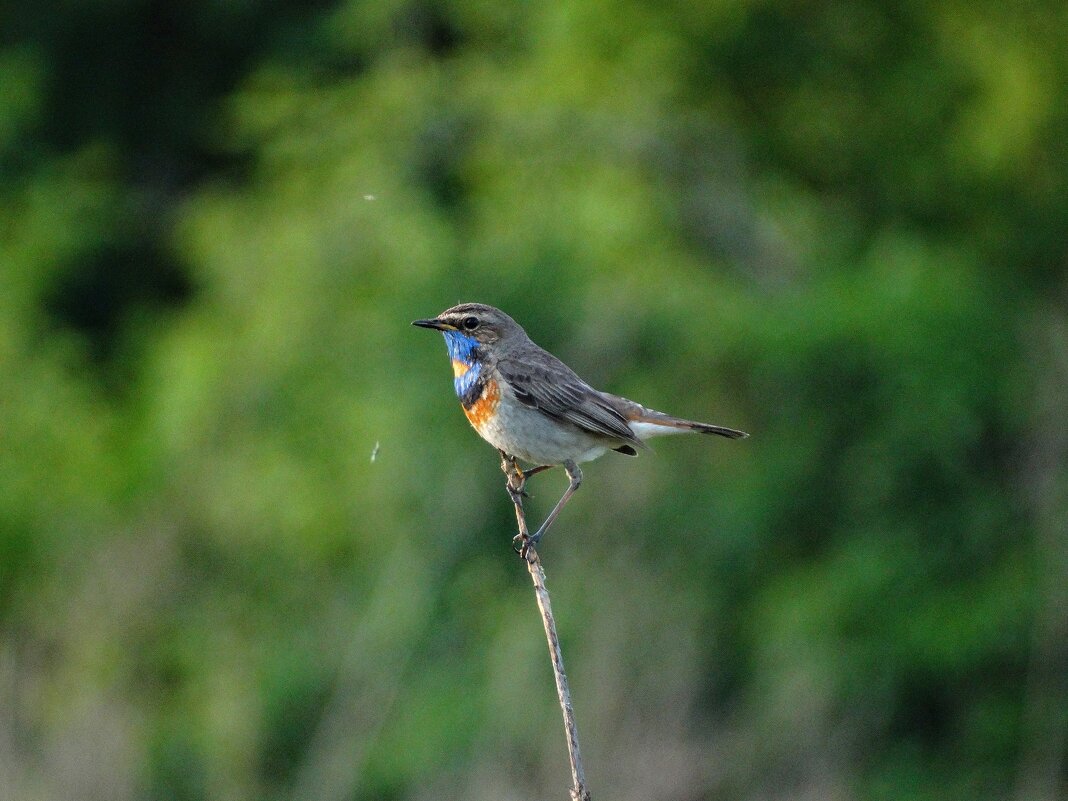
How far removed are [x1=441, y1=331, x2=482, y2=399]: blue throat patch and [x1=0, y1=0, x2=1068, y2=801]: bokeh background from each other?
9.19 feet

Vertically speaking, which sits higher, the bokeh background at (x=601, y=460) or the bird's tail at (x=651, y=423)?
the bokeh background at (x=601, y=460)

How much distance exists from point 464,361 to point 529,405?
1.39 feet

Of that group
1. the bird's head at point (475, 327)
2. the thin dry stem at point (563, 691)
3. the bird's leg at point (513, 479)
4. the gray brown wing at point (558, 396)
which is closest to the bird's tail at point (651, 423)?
the gray brown wing at point (558, 396)

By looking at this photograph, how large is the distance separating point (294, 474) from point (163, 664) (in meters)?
2.30

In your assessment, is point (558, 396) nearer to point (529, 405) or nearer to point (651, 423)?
point (529, 405)

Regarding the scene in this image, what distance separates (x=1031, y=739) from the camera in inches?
442

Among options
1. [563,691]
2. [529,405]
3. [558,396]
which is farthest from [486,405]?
[563,691]

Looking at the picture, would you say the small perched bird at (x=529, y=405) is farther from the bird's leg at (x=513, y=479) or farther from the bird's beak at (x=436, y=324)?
the bird's leg at (x=513, y=479)

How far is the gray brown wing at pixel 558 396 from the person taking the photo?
19.8 ft

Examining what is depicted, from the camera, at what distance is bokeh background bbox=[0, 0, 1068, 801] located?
32.4ft

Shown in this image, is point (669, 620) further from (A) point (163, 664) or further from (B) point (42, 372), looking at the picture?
(B) point (42, 372)

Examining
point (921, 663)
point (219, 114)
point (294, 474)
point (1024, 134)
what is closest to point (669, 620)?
point (921, 663)

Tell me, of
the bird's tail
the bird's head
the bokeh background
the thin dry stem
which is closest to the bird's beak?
the bird's head

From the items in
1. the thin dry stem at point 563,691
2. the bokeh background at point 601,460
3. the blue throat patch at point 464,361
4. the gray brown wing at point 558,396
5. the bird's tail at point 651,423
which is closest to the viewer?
the thin dry stem at point 563,691
